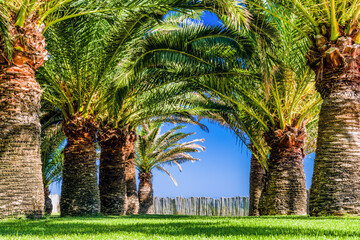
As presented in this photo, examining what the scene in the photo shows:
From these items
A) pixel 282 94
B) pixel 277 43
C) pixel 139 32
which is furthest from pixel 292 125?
pixel 139 32

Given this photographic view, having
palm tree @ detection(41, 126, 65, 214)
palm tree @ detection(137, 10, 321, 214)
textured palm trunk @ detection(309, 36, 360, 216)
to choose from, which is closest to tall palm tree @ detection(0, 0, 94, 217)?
palm tree @ detection(137, 10, 321, 214)

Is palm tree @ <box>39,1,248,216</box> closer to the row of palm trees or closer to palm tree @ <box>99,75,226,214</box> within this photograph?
the row of palm trees

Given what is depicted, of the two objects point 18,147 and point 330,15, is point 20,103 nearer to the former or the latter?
point 18,147

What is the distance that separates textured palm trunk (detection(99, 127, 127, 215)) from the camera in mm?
14133

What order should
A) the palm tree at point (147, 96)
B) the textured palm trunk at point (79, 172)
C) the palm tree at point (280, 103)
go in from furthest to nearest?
the textured palm trunk at point (79, 172), the palm tree at point (280, 103), the palm tree at point (147, 96)

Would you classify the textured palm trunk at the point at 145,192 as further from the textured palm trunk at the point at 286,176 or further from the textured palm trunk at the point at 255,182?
the textured palm trunk at the point at 286,176

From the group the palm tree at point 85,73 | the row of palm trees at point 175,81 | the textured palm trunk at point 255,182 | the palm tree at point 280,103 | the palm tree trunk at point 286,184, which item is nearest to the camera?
the row of palm trees at point 175,81

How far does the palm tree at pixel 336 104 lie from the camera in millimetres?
8844

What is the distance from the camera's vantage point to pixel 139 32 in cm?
1019

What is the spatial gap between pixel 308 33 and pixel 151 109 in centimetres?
581

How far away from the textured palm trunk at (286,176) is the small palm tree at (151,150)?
11074 millimetres

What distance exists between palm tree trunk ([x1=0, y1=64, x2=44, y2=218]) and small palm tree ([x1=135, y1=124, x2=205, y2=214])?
538 inches

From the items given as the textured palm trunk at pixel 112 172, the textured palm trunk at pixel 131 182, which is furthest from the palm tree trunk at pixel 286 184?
the textured palm trunk at pixel 131 182

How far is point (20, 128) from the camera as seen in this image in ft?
29.0
